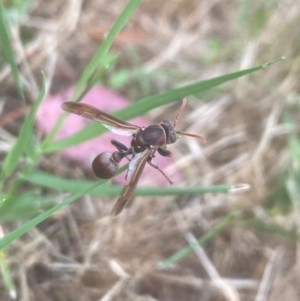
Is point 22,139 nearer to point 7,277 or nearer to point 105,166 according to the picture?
point 105,166

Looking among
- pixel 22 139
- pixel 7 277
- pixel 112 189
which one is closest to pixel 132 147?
pixel 112 189

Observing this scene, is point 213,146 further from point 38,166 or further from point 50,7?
point 50,7

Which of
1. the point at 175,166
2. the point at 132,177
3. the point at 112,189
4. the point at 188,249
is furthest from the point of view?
the point at 175,166

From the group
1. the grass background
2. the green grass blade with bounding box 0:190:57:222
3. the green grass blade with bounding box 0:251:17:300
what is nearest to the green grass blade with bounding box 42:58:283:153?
the grass background

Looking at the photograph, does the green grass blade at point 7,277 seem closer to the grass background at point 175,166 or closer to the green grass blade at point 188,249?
Answer: the grass background at point 175,166

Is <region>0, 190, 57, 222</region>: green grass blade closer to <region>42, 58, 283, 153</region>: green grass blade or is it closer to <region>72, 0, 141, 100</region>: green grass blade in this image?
<region>42, 58, 283, 153</region>: green grass blade

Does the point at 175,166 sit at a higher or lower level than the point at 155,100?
higher

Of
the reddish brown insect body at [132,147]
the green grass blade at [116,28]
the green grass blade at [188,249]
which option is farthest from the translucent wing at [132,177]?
the green grass blade at [188,249]
